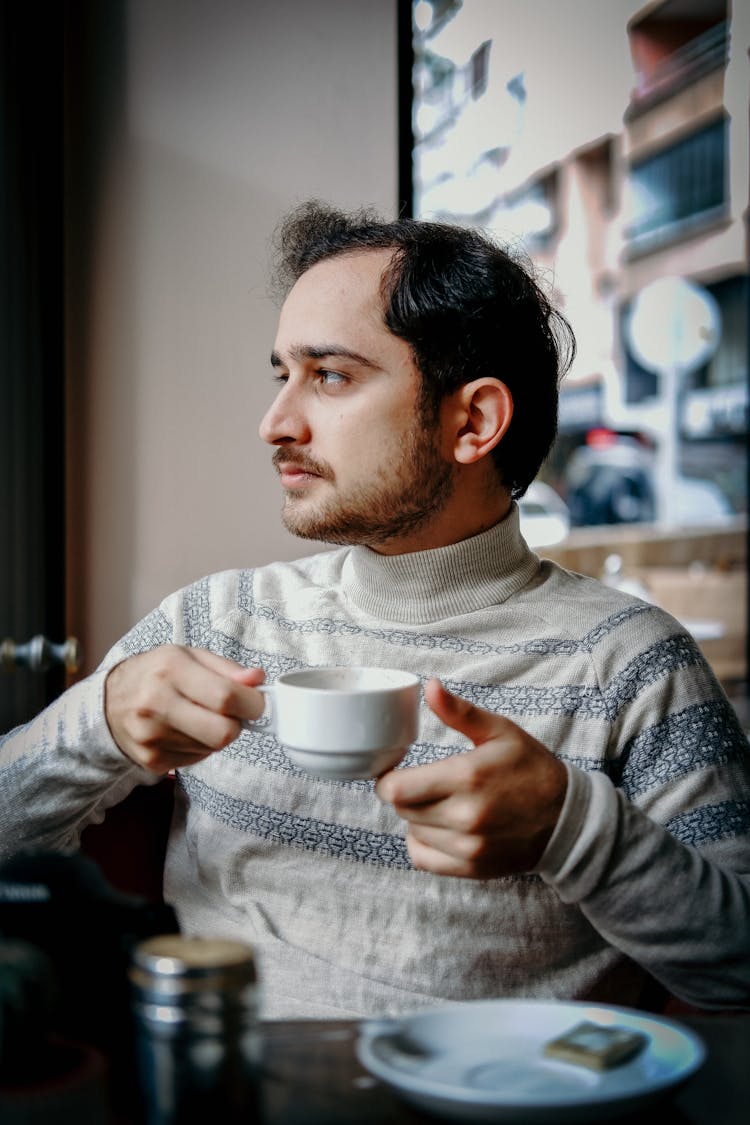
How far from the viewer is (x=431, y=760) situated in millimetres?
1220

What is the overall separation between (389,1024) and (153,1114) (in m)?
0.16

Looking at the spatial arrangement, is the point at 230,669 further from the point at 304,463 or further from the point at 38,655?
the point at 38,655

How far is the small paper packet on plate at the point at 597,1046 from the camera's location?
0.63 m

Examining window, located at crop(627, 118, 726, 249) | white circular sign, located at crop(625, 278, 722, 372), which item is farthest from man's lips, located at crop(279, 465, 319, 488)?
window, located at crop(627, 118, 726, 249)

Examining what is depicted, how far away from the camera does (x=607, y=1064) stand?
2.05ft

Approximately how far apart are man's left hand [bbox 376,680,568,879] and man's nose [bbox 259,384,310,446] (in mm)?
579

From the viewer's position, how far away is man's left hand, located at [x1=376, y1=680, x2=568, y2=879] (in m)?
0.82

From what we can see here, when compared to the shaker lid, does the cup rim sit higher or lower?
higher

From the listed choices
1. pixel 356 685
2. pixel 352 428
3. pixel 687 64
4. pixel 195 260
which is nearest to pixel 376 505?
pixel 352 428

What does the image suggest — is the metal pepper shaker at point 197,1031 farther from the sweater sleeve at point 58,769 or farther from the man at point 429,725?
the sweater sleeve at point 58,769

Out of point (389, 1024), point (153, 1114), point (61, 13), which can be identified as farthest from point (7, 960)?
point (61, 13)

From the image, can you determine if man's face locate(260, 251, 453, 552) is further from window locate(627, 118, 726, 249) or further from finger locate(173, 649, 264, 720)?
window locate(627, 118, 726, 249)

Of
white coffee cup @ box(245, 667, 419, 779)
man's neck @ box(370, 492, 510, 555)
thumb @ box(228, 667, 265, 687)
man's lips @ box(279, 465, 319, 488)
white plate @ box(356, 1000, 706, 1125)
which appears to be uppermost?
man's lips @ box(279, 465, 319, 488)

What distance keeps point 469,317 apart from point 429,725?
0.52 metres
